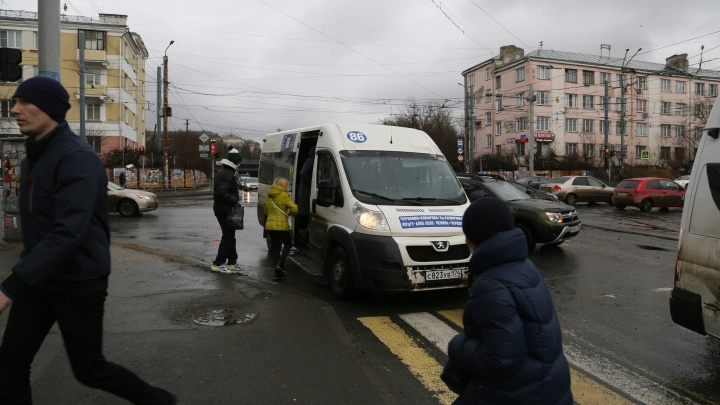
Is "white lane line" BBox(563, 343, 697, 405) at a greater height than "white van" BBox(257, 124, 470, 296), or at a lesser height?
lesser

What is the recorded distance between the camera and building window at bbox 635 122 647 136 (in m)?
64.9

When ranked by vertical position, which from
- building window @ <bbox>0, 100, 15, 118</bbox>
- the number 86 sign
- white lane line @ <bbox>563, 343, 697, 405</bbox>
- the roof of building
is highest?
the roof of building

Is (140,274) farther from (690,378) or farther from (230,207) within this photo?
(690,378)

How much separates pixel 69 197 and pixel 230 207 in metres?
5.65

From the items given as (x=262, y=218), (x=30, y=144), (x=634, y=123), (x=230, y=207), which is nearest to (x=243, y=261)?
(x=262, y=218)

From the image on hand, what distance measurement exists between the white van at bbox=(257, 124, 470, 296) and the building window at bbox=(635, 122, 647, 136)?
66335 millimetres

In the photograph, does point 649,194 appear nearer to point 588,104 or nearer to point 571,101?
point 571,101

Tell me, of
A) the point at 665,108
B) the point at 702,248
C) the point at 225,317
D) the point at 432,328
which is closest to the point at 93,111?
the point at 225,317

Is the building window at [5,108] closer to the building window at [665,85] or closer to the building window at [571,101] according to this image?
the building window at [571,101]

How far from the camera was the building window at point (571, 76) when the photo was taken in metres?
60.3

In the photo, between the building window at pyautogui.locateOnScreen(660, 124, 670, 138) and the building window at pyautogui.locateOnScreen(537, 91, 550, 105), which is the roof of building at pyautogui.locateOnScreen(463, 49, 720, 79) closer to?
the building window at pyautogui.locateOnScreen(537, 91, 550, 105)

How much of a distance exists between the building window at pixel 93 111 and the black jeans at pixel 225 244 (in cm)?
4967

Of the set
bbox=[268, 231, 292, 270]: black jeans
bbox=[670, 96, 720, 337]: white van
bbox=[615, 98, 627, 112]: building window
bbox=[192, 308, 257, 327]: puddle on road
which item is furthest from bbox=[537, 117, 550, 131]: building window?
bbox=[192, 308, 257, 327]: puddle on road

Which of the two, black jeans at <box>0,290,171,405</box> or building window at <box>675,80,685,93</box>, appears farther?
building window at <box>675,80,685,93</box>
